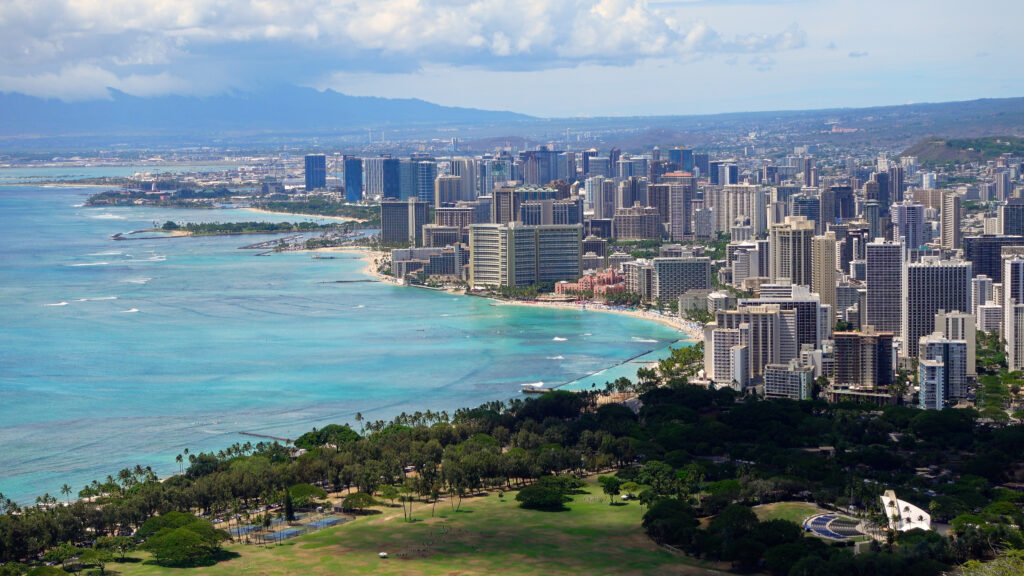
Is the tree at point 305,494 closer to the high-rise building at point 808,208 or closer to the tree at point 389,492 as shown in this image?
the tree at point 389,492

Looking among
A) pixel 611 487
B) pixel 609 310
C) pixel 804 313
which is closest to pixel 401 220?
pixel 609 310

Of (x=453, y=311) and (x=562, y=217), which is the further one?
(x=562, y=217)

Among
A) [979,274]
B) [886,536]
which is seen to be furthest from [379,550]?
[979,274]

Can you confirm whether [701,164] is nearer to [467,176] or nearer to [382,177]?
[467,176]

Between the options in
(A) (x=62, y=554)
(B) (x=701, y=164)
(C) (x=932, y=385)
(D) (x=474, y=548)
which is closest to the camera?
(A) (x=62, y=554)

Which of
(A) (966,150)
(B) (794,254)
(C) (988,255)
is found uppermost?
(A) (966,150)

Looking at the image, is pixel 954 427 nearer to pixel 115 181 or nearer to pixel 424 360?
pixel 424 360
